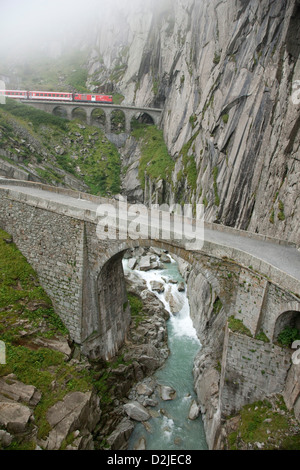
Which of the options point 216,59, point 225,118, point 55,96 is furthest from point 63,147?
point 225,118

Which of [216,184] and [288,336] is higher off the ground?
[216,184]

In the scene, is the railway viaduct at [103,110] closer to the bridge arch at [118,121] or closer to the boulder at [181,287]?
the bridge arch at [118,121]

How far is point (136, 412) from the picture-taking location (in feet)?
48.6

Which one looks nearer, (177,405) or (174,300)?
(177,405)

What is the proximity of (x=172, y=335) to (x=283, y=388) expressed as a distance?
10.6 m

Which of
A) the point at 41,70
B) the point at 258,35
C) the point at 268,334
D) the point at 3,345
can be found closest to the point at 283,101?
the point at 258,35

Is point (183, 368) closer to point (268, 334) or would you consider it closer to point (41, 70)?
point (268, 334)

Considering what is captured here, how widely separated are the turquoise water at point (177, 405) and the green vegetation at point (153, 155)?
23.7 m

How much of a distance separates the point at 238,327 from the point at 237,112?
18.6 meters

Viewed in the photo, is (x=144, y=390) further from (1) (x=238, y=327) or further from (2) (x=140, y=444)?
(1) (x=238, y=327)

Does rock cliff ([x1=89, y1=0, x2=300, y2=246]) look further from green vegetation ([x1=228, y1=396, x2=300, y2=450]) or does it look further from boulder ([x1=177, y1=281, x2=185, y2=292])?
green vegetation ([x1=228, y1=396, x2=300, y2=450])

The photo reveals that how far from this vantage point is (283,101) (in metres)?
17.8

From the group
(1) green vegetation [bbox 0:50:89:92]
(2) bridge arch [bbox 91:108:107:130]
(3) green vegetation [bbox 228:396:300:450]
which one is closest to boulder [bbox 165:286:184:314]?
(3) green vegetation [bbox 228:396:300:450]

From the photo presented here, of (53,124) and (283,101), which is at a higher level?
(283,101)
